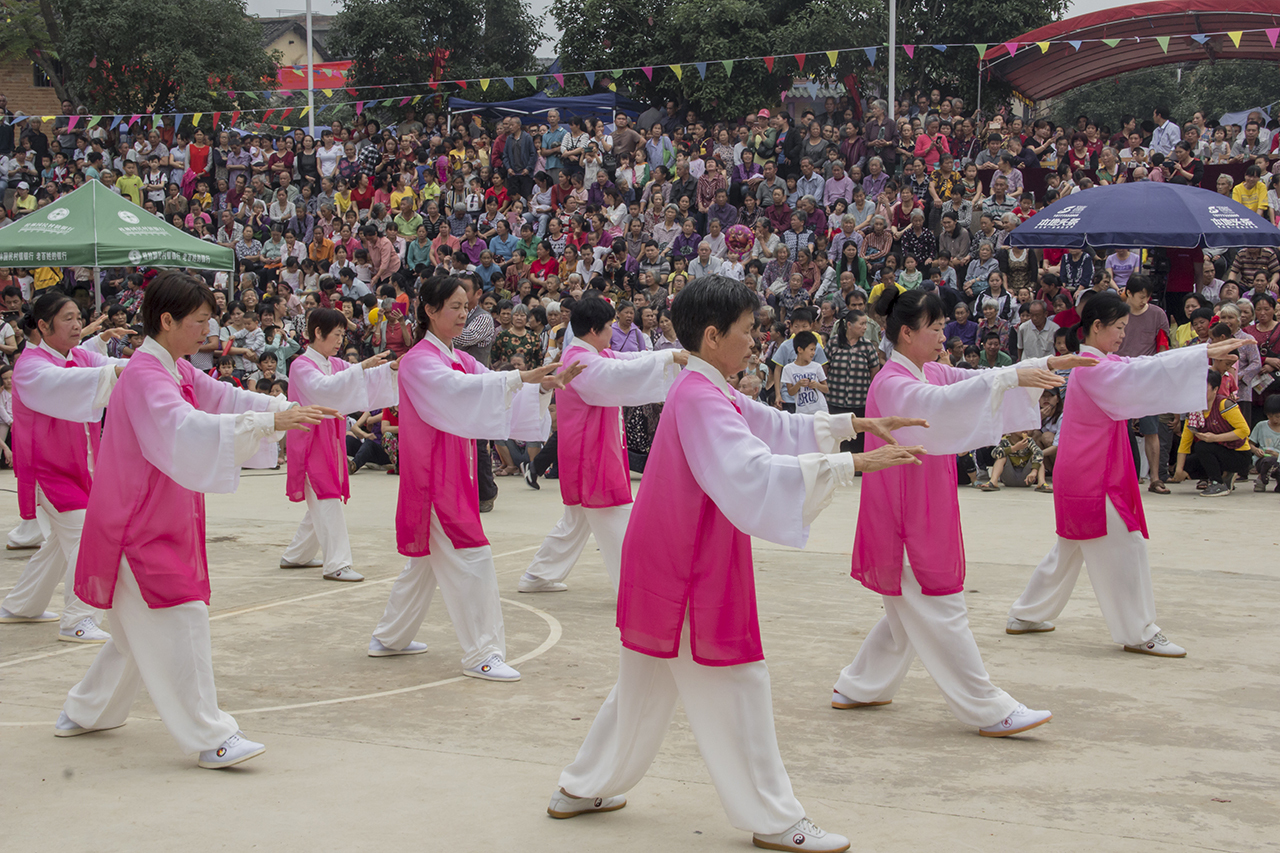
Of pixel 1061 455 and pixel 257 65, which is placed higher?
pixel 257 65

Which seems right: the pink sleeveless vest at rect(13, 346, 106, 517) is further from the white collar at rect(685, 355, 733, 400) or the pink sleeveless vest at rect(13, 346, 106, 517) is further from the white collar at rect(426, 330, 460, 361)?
the white collar at rect(685, 355, 733, 400)

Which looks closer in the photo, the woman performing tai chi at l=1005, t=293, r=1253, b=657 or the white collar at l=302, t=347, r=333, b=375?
the woman performing tai chi at l=1005, t=293, r=1253, b=657

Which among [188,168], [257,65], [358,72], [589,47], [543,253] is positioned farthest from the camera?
[257,65]

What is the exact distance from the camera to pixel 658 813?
379 centimetres

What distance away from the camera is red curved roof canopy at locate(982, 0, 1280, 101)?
16062mm

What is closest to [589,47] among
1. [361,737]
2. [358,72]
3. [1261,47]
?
[358,72]

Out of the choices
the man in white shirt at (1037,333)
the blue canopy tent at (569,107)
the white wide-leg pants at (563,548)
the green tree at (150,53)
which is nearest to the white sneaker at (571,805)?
the white wide-leg pants at (563,548)

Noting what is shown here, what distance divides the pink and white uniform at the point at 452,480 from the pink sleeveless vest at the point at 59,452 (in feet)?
6.43

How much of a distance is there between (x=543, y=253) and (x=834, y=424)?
12654mm

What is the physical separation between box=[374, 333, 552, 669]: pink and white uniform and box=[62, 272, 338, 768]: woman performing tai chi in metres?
1.23

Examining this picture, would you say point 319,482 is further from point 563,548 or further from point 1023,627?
point 1023,627

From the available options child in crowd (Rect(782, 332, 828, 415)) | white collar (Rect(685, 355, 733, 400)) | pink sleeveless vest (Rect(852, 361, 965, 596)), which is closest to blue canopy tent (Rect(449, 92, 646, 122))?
child in crowd (Rect(782, 332, 828, 415))

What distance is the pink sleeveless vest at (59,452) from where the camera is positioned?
6297 millimetres

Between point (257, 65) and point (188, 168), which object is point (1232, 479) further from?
point (257, 65)
